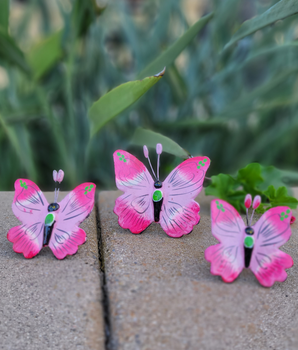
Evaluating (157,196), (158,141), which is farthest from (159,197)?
(158,141)

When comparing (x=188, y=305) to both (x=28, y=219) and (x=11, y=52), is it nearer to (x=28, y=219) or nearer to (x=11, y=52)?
(x=28, y=219)

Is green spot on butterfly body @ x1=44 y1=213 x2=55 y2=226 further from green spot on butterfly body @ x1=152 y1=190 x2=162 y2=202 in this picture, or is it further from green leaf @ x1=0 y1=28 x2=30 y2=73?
green leaf @ x1=0 y1=28 x2=30 y2=73

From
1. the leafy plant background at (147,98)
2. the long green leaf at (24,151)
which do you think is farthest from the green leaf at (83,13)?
Result: the long green leaf at (24,151)

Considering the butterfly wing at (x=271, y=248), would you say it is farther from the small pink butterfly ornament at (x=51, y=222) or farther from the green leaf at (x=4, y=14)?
the green leaf at (x=4, y=14)

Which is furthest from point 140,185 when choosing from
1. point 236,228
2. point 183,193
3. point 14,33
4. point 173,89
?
point 14,33

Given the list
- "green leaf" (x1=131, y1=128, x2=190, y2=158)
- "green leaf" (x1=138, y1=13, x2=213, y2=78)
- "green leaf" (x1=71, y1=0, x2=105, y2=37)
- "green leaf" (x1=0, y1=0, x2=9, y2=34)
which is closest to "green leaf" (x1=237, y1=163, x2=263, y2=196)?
"green leaf" (x1=131, y1=128, x2=190, y2=158)

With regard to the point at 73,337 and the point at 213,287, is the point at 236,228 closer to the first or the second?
the point at 213,287
